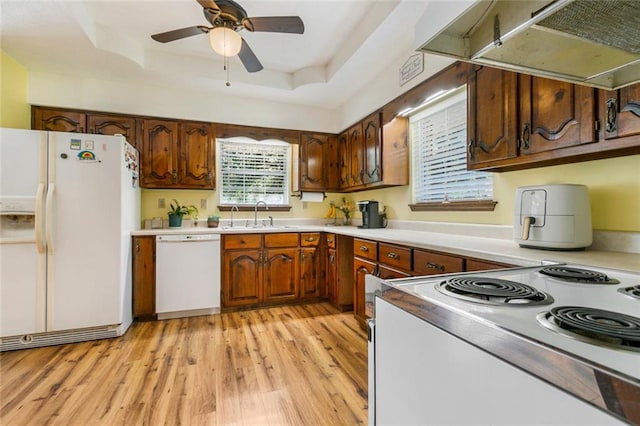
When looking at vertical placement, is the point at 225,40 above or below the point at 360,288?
above

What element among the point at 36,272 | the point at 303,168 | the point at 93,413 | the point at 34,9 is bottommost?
the point at 93,413

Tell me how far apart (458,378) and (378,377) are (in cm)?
32

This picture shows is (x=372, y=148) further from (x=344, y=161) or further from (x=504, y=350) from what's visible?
(x=504, y=350)

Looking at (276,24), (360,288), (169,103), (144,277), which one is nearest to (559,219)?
(360,288)

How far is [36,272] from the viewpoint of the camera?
7.95ft

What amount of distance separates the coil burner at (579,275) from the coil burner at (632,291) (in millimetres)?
77

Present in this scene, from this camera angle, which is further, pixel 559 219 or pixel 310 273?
pixel 310 273

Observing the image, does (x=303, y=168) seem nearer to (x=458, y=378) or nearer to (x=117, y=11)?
(x=117, y=11)

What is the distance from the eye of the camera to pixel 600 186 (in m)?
1.60

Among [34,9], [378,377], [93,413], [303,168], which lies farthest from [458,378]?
[303,168]

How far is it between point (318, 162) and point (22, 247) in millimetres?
3101

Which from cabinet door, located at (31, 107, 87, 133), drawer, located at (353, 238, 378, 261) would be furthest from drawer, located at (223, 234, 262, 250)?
cabinet door, located at (31, 107, 87, 133)

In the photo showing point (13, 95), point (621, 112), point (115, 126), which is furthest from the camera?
point (115, 126)

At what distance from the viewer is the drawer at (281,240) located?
340cm
